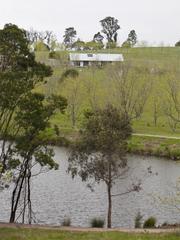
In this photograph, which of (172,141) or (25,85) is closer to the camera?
(25,85)

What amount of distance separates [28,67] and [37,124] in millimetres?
3926

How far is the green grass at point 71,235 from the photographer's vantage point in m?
25.1

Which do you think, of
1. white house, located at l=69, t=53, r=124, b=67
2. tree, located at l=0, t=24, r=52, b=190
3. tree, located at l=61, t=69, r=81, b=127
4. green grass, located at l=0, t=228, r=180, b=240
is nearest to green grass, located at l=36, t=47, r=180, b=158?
tree, located at l=61, t=69, r=81, b=127

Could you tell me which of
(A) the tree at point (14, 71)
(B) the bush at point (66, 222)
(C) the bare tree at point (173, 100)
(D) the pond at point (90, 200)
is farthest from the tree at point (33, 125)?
(C) the bare tree at point (173, 100)

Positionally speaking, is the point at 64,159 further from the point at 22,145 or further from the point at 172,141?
the point at 22,145

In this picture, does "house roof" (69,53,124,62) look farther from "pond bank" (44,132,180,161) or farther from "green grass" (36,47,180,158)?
"pond bank" (44,132,180,161)

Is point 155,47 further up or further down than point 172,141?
Answer: further up

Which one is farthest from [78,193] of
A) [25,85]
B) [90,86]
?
[90,86]

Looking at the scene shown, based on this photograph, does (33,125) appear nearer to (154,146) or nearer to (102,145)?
(102,145)

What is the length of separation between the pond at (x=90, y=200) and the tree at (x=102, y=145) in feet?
17.6

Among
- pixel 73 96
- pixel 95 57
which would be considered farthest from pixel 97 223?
pixel 95 57

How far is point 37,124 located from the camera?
32.7 metres

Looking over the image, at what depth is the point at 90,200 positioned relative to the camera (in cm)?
4409

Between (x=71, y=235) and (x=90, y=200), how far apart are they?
1800 centimetres
